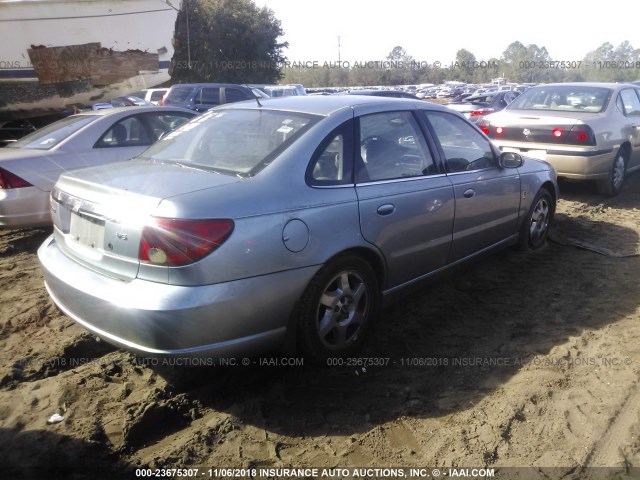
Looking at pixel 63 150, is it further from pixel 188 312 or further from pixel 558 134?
pixel 558 134

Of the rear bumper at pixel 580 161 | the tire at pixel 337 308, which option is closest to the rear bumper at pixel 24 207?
the tire at pixel 337 308

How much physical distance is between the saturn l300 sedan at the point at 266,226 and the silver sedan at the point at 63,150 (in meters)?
2.31

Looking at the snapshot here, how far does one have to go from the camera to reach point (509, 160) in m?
4.77

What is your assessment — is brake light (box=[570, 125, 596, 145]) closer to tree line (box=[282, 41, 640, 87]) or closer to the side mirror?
the side mirror

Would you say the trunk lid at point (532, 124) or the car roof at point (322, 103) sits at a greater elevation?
the car roof at point (322, 103)

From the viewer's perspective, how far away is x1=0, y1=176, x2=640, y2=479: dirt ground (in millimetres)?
2654

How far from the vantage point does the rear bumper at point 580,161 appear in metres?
7.43

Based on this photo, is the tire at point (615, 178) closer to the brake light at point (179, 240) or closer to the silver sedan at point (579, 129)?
the silver sedan at point (579, 129)

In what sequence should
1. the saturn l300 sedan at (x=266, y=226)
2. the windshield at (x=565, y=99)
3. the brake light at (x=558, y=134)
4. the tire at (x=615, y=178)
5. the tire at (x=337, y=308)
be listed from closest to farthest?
1. the saturn l300 sedan at (x=266, y=226)
2. the tire at (x=337, y=308)
3. the brake light at (x=558, y=134)
4. the tire at (x=615, y=178)
5. the windshield at (x=565, y=99)

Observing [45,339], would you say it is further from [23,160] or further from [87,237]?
[23,160]

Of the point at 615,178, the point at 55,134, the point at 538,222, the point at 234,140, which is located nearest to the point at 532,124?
the point at 615,178

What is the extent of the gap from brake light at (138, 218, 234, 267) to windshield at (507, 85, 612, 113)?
716cm

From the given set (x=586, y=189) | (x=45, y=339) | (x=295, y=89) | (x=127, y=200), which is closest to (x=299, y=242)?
(x=127, y=200)

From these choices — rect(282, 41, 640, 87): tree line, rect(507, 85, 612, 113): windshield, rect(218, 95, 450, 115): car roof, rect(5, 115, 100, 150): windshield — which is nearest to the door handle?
rect(218, 95, 450, 115): car roof
